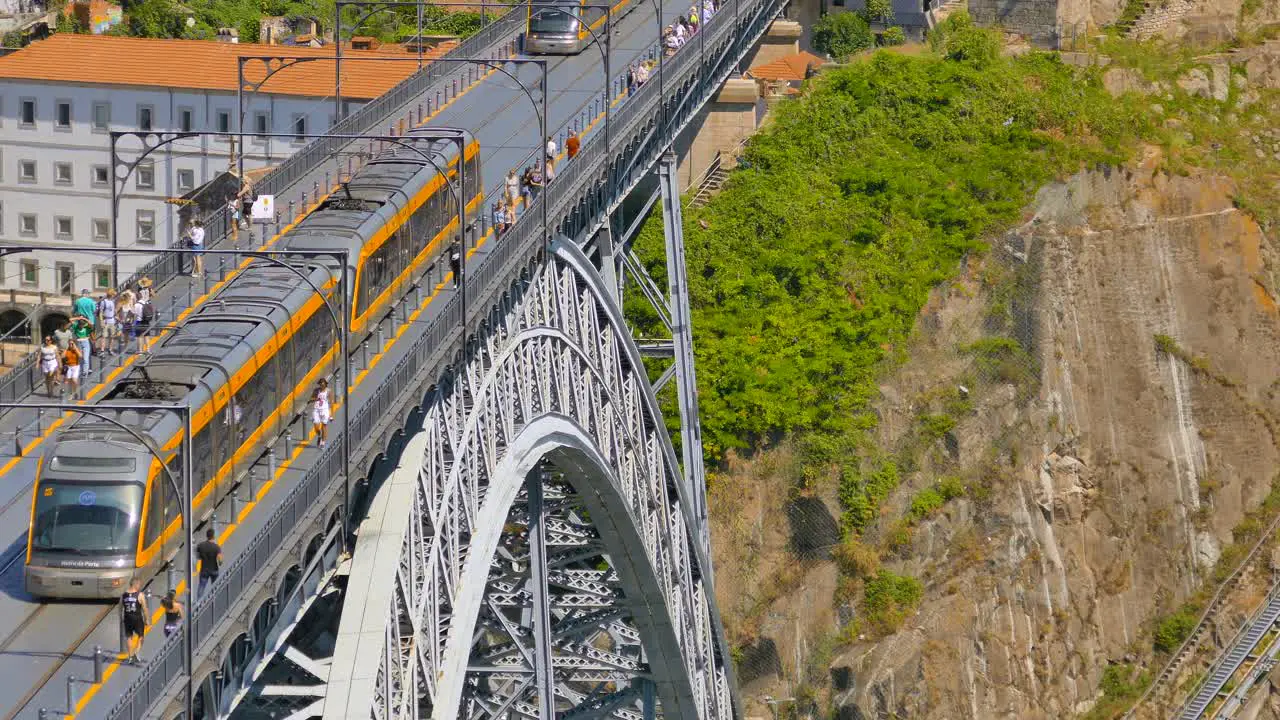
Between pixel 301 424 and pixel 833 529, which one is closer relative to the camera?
pixel 301 424

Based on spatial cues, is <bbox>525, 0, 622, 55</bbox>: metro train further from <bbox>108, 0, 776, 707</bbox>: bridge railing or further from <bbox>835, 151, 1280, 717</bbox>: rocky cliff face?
<bbox>835, 151, 1280, 717</bbox>: rocky cliff face

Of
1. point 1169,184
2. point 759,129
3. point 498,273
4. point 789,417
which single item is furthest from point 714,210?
point 498,273

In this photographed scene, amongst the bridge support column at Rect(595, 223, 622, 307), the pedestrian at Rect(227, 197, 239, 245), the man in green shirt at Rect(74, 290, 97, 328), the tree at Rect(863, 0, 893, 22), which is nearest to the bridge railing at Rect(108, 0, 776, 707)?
the bridge support column at Rect(595, 223, 622, 307)

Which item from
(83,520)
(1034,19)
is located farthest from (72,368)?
(1034,19)

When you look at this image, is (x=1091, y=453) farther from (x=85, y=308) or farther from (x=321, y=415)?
(x=321, y=415)

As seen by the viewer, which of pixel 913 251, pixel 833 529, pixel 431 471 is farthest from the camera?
pixel 913 251

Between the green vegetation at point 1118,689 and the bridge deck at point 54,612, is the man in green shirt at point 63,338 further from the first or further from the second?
the green vegetation at point 1118,689

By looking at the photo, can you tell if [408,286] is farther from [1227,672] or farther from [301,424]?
[1227,672]

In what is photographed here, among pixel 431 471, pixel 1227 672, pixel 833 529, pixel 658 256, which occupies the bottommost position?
pixel 1227 672
